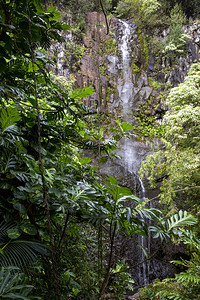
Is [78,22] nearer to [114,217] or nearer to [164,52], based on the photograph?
[164,52]

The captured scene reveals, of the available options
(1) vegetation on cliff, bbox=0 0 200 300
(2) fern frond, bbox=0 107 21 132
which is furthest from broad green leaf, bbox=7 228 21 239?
(2) fern frond, bbox=0 107 21 132

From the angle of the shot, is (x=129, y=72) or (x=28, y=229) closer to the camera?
(x=28, y=229)

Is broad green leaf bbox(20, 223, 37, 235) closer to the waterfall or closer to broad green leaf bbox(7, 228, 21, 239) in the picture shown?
broad green leaf bbox(7, 228, 21, 239)

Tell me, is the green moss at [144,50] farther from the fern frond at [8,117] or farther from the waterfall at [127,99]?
the fern frond at [8,117]

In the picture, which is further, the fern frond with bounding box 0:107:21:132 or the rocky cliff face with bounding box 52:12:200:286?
the rocky cliff face with bounding box 52:12:200:286

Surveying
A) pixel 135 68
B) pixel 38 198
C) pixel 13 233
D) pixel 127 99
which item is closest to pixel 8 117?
pixel 38 198

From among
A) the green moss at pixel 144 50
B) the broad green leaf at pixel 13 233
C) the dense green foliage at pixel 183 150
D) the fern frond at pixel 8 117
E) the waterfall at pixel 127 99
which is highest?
the green moss at pixel 144 50

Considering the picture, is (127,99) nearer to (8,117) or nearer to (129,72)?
(129,72)

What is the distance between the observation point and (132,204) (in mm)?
5801

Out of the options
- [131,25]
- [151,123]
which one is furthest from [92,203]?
[131,25]

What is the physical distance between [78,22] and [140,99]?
4294 millimetres

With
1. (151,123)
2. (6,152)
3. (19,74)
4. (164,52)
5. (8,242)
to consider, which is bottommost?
(8,242)

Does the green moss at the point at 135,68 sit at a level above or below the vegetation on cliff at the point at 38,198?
above

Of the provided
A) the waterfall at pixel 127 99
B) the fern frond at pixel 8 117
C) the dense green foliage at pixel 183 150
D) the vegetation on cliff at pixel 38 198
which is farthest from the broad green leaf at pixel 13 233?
the waterfall at pixel 127 99
